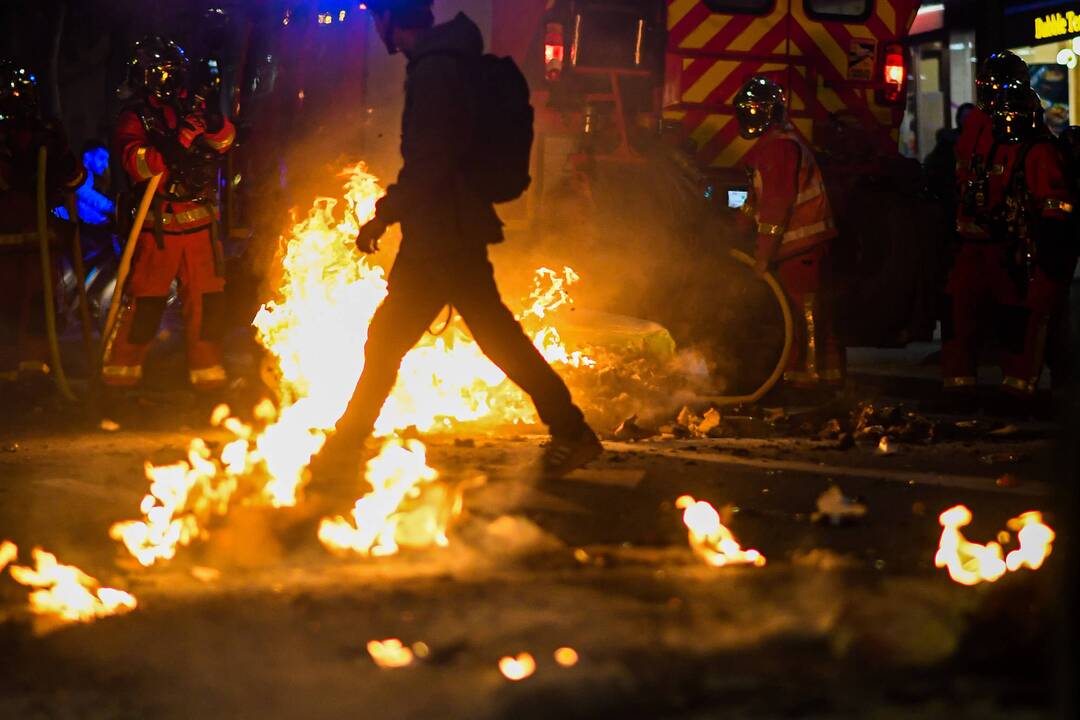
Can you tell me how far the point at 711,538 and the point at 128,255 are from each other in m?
4.50

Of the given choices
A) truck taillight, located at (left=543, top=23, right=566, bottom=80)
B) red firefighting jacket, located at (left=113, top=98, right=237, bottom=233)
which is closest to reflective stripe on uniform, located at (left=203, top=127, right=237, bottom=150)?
red firefighting jacket, located at (left=113, top=98, right=237, bottom=233)

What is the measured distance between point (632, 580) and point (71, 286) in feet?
27.6

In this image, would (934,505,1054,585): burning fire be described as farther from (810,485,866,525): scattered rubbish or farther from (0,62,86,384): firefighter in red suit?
(0,62,86,384): firefighter in red suit

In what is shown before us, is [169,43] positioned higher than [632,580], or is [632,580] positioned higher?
[169,43]

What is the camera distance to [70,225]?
918cm

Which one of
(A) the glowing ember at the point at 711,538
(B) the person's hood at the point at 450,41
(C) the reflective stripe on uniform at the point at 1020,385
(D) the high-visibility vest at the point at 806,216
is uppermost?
(B) the person's hood at the point at 450,41

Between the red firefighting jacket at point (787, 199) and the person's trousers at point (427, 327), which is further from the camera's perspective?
the red firefighting jacket at point (787, 199)

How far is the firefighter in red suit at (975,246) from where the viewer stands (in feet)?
27.3

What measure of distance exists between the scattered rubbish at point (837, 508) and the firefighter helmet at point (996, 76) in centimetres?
348

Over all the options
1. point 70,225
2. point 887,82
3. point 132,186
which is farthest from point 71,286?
point 887,82

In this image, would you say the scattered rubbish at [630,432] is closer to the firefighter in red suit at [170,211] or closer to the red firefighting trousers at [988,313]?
the red firefighting trousers at [988,313]

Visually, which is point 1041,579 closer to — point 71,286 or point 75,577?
point 75,577

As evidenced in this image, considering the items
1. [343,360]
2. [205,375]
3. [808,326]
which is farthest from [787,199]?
[205,375]

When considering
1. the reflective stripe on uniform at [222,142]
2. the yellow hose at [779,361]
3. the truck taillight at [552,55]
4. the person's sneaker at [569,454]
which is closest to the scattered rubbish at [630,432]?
the yellow hose at [779,361]
